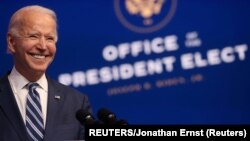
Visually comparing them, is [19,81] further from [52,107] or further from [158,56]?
[158,56]

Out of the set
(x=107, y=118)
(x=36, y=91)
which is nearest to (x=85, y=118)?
(x=107, y=118)

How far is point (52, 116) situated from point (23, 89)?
0.18 m

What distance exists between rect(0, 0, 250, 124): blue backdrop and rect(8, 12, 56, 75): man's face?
56.7 inches

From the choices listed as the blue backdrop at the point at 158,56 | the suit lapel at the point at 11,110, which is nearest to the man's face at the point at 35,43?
the suit lapel at the point at 11,110

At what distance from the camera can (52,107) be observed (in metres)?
1.95

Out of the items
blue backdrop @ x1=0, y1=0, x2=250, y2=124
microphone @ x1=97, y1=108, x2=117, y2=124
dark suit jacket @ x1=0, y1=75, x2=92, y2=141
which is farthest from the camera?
blue backdrop @ x1=0, y1=0, x2=250, y2=124

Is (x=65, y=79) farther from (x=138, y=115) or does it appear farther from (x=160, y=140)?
(x=160, y=140)

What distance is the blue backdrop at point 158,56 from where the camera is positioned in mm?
3525

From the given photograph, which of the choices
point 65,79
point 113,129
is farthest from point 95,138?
point 65,79

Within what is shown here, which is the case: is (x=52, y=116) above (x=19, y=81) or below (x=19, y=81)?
below

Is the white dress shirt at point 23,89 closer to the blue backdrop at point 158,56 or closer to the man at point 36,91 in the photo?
the man at point 36,91

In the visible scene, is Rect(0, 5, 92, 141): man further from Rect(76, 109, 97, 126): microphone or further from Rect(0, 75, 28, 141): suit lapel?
Rect(76, 109, 97, 126): microphone

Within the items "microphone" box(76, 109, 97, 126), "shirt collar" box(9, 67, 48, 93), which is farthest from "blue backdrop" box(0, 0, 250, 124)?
"microphone" box(76, 109, 97, 126)

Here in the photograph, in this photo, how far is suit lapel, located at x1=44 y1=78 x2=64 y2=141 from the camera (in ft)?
6.20
